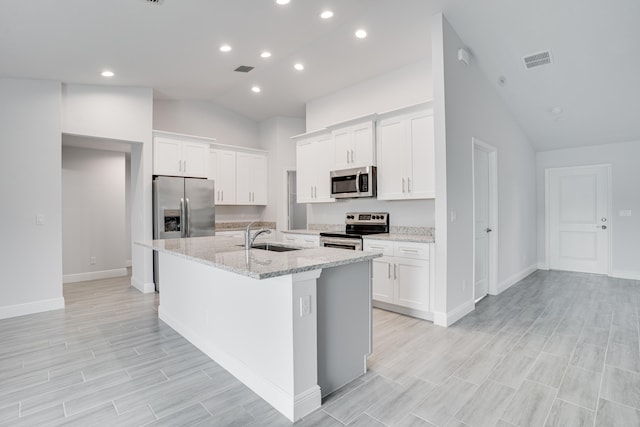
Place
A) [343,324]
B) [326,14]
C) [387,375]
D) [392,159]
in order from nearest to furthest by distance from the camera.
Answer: [343,324]
[387,375]
[326,14]
[392,159]

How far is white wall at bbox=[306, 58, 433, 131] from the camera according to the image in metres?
4.47

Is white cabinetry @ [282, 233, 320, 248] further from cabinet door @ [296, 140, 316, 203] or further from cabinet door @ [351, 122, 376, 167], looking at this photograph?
cabinet door @ [351, 122, 376, 167]

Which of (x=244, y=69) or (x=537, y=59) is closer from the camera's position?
(x=537, y=59)

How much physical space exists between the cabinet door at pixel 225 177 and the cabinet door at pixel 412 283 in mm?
3661

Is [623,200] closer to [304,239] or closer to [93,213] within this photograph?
[304,239]

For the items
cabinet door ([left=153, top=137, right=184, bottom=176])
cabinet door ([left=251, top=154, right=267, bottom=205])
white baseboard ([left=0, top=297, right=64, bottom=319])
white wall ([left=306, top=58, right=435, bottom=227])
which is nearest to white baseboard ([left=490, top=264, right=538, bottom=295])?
white wall ([left=306, top=58, right=435, bottom=227])

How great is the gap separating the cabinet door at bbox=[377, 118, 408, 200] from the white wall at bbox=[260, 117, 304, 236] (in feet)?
8.74

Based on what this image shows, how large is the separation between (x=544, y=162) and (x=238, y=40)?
6.06m

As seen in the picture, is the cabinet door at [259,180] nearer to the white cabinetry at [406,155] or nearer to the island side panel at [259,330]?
the white cabinetry at [406,155]

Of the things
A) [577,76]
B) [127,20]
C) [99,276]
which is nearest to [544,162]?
[577,76]

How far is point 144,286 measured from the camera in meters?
5.05

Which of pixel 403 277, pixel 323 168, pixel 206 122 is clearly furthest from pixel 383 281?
pixel 206 122

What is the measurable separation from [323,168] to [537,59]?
3137 millimetres

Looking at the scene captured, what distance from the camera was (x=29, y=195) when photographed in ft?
13.3
